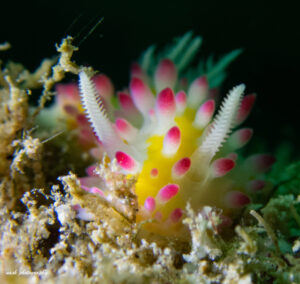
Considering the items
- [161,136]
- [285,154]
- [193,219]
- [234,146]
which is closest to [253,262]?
[193,219]

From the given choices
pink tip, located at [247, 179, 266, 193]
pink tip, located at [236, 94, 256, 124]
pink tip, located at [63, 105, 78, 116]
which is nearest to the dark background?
pink tip, located at [63, 105, 78, 116]

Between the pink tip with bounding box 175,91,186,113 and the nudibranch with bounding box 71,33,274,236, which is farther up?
the pink tip with bounding box 175,91,186,113

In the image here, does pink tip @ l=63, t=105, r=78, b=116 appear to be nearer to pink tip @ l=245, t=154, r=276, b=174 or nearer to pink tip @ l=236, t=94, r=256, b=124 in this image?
pink tip @ l=236, t=94, r=256, b=124

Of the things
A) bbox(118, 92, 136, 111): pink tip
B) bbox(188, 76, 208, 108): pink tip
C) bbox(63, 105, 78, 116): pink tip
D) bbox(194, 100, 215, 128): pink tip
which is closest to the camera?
bbox(194, 100, 215, 128): pink tip

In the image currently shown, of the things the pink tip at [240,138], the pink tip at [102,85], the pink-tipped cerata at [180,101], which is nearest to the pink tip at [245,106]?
the pink tip at [240,138]

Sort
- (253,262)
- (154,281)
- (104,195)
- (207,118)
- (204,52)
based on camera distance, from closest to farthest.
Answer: (154,281) < (253,262) < (104,195) < (207,118) < (204,52)

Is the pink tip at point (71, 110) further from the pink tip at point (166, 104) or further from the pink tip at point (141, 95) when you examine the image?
the pink tip at point (166, 104)

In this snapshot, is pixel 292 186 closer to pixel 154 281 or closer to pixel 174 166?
pixel 174 166

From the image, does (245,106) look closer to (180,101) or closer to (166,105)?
(180,101)
